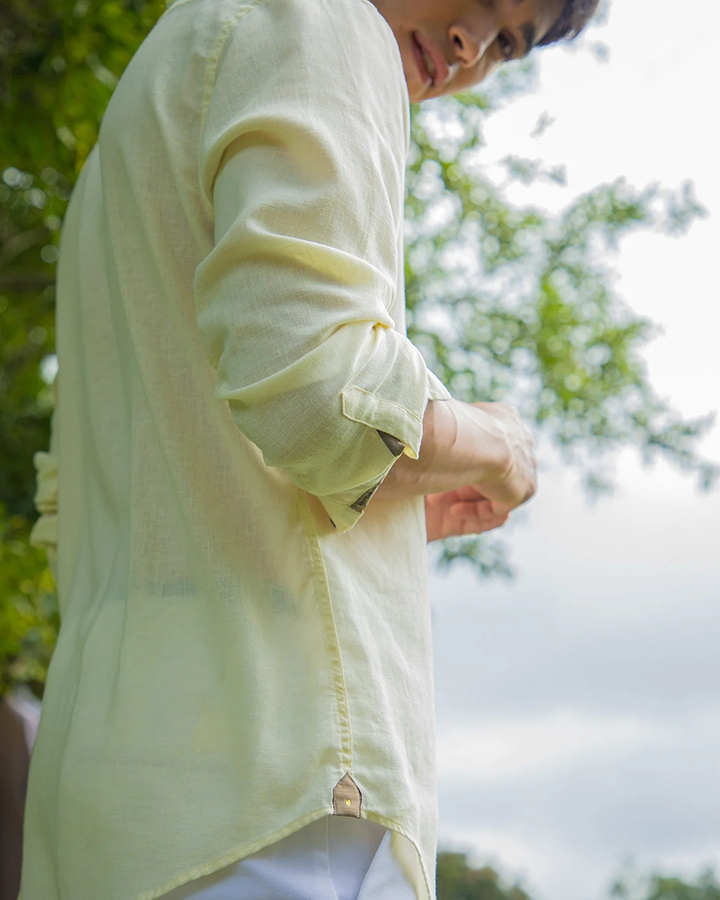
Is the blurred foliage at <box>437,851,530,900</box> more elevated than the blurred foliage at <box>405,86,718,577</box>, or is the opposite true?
the blurred foliage at <box>405,86,718,577</box>

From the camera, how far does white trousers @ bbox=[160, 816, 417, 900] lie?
2.14ft

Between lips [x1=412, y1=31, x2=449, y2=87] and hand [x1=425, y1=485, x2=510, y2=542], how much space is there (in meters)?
0.41

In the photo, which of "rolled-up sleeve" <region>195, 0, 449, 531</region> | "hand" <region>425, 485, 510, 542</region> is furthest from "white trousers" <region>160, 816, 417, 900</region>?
"hand" <region>425, 485, 510, 542</region>

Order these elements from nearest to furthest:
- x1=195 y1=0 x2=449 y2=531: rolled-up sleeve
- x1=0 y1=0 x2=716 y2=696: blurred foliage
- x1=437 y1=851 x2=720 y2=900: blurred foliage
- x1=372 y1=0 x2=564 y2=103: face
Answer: x1=195 y1=0 x2=449 y2=531: rolled-up sleeve, x1=372 y1=0 x2=564 y2=103: face, x1=0 y1=0 x2=716 y2=696: blurred foliage, x1=437 y1=851 x2=720 y2=900: blurred foliage

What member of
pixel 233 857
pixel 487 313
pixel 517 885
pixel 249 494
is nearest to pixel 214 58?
pixel 249 494

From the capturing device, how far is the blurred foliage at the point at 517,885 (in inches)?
133

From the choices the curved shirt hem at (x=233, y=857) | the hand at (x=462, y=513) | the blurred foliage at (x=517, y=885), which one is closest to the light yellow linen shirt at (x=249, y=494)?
the curved shirt hem at (x=233, y=857)

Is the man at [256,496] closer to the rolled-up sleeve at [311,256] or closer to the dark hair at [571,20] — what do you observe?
the rolled-up sleeve at [311,256]

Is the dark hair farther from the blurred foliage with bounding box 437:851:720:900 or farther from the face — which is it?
the blurred foliage with bounding box 437:851:720:900

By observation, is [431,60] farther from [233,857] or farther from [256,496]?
[233,857]

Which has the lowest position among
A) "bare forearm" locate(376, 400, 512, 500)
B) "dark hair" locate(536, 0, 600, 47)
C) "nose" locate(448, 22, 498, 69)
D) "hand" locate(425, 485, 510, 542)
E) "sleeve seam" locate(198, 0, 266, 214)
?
"hand" locate(425, 485, 510, 542)

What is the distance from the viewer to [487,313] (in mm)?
3570

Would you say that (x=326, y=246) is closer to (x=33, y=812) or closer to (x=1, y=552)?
(x=33, y=812)

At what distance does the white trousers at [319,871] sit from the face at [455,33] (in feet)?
2.33
